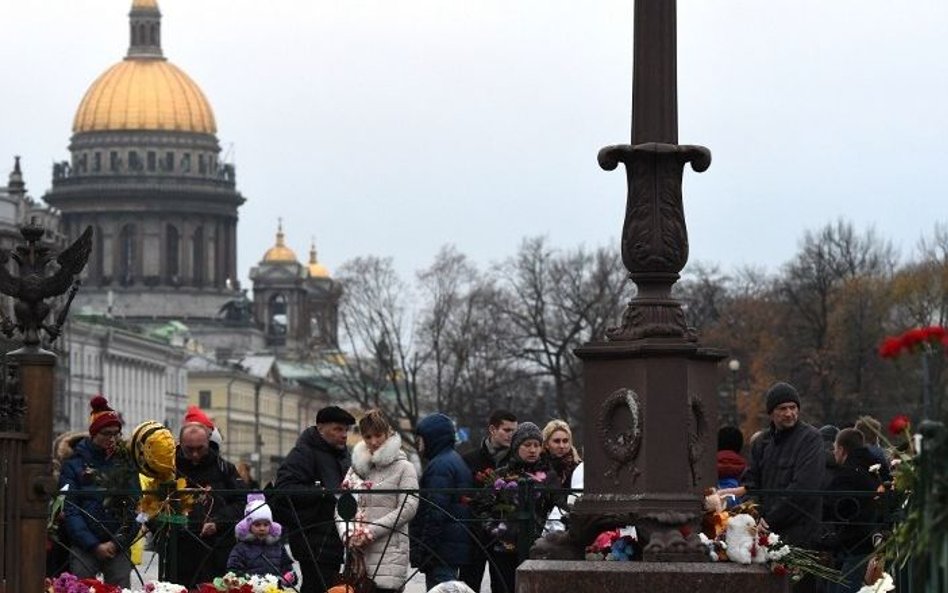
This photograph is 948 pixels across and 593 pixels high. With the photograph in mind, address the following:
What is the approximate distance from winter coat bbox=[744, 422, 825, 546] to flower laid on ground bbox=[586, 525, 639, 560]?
7.54 ft

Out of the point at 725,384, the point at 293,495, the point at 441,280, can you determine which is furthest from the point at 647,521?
the point at 441,280

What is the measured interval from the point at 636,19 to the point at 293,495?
358 cm

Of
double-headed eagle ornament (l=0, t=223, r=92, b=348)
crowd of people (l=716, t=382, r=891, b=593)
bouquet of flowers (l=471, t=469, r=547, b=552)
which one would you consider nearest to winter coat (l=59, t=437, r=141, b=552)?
bouquet of flowers (l=471, t=469, r=547, b=552)

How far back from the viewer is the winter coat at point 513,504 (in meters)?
16.6

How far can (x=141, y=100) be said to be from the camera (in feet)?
623

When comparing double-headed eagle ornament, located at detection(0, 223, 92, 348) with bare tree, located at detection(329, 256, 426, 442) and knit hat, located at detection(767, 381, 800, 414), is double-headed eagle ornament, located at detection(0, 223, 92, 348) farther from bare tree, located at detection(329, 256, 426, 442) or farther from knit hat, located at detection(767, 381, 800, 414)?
bare tree, located at detection(329, 256, 426, 442)

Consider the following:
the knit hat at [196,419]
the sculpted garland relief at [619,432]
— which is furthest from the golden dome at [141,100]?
the sculpted garland relief at [619,432]

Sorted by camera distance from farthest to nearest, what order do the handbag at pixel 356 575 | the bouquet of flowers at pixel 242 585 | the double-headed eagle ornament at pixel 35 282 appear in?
1. the handbag at pixel 356 575
2. the bouquet of flowers at pixel 242 585
3. the double-headed eagle ornament at pixel 35 282

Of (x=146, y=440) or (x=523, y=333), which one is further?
(x=523, y=333)

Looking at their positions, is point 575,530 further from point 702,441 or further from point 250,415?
point 250,415

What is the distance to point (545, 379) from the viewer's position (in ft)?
350

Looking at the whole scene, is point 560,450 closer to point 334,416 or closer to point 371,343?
point 334,416

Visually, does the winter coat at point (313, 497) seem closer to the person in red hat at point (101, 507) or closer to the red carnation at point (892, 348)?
the person in red hat at point (101, 507)

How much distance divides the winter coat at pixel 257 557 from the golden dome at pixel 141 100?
174 m
